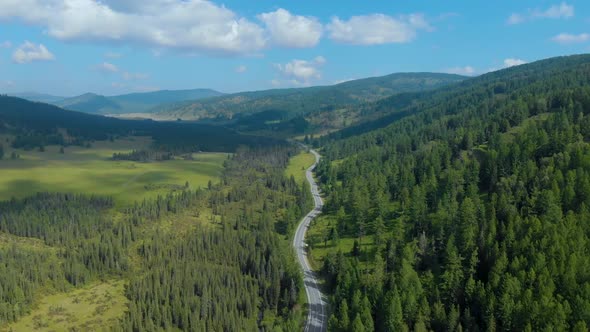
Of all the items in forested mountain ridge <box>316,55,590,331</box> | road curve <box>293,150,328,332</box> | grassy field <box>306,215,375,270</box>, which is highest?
forested mountain ridge <box>316,55,590,331</box>

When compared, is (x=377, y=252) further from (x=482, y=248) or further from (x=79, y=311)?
(x=79, y=311)

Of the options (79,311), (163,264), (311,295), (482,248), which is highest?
(482,248)

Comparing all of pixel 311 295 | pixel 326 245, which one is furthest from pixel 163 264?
pixel 326 245

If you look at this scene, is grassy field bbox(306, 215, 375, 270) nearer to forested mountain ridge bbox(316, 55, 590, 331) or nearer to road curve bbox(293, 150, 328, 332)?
forested mountain ridge bbox(316, 55, 590, 331)

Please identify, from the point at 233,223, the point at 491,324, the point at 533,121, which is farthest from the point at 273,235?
the point at 533,121

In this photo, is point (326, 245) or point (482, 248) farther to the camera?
point (326, 245)

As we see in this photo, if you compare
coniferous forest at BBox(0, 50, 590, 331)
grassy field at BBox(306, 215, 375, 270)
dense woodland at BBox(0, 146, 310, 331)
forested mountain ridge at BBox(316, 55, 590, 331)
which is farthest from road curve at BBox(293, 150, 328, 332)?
forested mountain ridge at BBox(316, 55, 590, 331)
